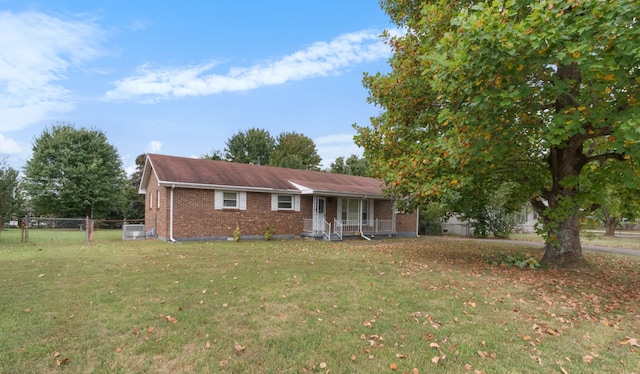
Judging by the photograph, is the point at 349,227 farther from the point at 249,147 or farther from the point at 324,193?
the point at 249,147

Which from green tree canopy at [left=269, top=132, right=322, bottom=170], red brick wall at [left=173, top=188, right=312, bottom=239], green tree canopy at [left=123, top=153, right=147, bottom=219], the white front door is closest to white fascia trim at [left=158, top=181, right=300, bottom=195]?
red brick wall at [left=173, top=188, right=312, bottom=239]

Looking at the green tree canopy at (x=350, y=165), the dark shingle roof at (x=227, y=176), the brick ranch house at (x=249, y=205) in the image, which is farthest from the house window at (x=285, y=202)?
the green tree canopy at (x=350, y=165)

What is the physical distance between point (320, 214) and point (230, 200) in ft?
17.0

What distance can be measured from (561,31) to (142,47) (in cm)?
1443

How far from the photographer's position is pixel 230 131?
151 ft

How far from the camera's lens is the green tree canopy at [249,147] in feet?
148

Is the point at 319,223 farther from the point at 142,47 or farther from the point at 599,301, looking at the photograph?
the point at 599,301

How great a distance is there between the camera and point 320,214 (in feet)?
62.2

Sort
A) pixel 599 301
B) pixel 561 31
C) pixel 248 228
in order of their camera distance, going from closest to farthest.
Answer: pixel 561 31 → pixel 599 301 → pixel 248 228

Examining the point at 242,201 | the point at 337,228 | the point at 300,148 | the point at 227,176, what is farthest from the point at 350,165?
the point at 242,201

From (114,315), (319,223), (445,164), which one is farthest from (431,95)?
(319,223)

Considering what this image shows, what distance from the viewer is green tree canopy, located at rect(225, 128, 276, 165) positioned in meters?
45.2

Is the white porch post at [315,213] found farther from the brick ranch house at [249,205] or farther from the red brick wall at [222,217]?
the red brick wall at [222,217]

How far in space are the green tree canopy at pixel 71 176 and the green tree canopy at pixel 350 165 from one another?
24231 millimetres
